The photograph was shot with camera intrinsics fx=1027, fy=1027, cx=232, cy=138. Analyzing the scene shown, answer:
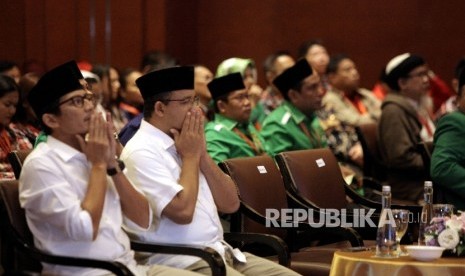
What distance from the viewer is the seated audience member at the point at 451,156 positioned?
17.9ft

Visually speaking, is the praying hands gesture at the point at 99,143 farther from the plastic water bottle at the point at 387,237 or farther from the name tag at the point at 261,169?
the name tag at the point at 261,169

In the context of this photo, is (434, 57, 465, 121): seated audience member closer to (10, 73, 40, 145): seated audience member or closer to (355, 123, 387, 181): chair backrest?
(355, 123, 387, 181): chair backrest

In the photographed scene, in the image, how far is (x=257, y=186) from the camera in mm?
5055

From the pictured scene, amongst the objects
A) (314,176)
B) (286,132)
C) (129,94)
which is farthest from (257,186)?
(129,94)

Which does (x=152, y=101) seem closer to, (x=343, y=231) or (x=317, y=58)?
(x=343, y=231)

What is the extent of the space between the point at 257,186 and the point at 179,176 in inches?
35.3

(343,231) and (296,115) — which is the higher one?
(296,115)

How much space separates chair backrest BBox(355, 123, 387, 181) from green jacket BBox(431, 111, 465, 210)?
4.68ft

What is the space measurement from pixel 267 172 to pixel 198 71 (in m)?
2.81

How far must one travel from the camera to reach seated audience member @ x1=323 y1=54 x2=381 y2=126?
8.41 m

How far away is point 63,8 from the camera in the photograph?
721 cm

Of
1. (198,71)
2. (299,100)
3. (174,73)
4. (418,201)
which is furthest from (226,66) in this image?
(174,73)

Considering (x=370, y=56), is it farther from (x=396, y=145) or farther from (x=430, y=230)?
(x=430, y=230)

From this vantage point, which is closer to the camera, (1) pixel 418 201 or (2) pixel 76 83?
(2) pixel 76 83
